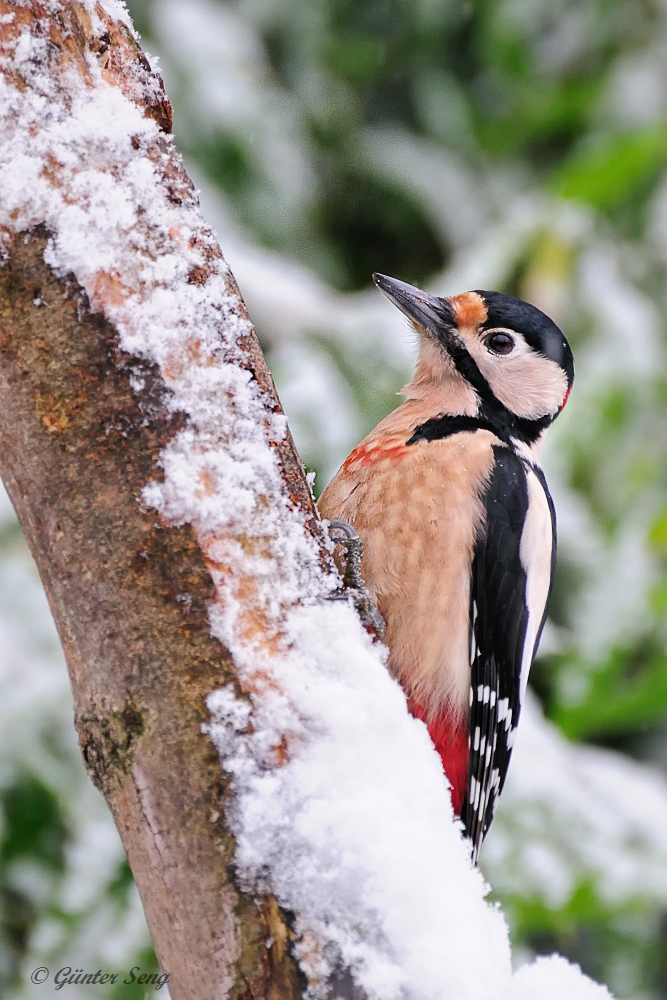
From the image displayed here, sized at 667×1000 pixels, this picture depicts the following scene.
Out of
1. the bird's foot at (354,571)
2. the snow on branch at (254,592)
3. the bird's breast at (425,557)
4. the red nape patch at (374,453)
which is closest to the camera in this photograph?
the snow on branch at (254,592)

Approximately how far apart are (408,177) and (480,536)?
228cm

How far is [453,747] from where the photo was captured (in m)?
2.07

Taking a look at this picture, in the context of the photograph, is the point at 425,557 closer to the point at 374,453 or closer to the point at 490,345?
the point at 374,453

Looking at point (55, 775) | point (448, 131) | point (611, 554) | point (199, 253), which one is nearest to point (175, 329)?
point (199, 253)

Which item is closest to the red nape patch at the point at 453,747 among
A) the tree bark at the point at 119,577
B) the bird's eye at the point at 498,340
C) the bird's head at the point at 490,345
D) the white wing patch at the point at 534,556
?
the white wing patch at the point at 534,556

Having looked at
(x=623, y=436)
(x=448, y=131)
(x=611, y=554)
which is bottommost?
(x=611, y=554)

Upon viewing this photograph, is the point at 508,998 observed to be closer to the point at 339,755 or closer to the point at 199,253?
the point at 339,755

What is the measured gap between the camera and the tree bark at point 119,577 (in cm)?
108

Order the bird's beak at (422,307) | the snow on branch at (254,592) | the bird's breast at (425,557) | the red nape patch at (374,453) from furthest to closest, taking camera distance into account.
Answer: the bird's beak at (422,307), the red nape patch at (374,453), the bird's breast at (425,557), the snow on branch at (254,592)

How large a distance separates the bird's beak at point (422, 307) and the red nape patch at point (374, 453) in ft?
1.15

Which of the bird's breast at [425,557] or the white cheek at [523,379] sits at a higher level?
the white cheek at [523,379]

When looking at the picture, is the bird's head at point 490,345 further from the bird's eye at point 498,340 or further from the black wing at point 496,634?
the black wing at point 496,634

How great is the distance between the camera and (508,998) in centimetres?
108

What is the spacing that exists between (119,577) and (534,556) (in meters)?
1.19
